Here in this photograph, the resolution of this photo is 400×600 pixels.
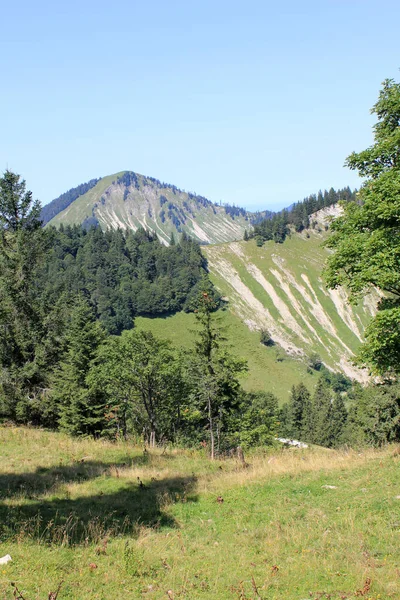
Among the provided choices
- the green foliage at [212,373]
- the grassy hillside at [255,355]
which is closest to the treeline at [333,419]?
the grassy hillside at [255,355]

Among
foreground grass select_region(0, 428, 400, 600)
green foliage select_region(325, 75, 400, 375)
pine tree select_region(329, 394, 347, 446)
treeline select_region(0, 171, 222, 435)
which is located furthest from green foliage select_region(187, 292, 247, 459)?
pine tree select_region(329, 394, 347, 446)

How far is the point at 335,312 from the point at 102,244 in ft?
373

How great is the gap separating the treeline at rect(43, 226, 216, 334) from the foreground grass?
456 feet

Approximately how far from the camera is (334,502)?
486 inches

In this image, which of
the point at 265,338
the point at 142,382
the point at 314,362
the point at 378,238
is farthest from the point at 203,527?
the point at 265,338

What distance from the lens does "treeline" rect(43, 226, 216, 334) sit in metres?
162

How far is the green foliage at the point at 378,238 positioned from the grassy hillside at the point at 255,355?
11970 centimetres

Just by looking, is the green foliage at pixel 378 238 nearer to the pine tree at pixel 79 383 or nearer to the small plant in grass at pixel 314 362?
the pine tree at pixel 79 383

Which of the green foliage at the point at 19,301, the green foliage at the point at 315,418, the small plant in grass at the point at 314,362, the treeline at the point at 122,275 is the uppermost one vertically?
the treeline at the point at 122,275

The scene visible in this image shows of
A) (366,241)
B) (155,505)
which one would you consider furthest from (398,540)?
(366,241)

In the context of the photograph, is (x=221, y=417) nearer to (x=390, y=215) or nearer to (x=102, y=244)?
(x=390, y=215)

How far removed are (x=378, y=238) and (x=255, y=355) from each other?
146 m

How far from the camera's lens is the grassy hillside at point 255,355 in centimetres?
14338

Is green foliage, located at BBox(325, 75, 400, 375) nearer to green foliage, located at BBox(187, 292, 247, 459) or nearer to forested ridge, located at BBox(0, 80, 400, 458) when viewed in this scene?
forested ridge, located at BBox(0, 80, 400, 458)
